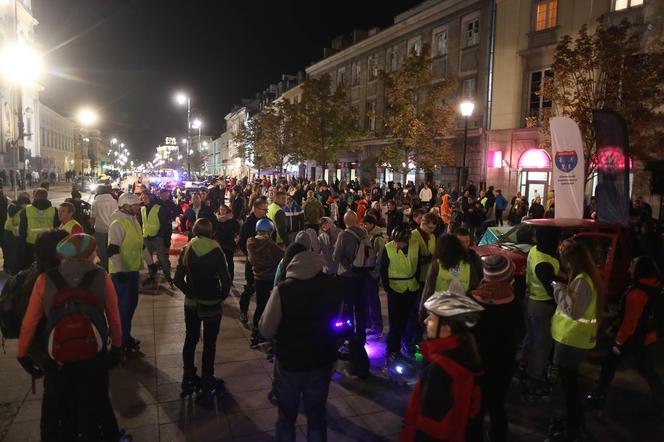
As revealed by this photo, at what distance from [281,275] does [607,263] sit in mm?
5212

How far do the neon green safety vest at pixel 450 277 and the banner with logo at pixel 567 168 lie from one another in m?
4.26

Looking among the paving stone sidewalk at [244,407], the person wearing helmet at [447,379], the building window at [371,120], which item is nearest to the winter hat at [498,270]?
the person wearing helmet at [447,379]

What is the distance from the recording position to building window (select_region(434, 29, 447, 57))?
1105 inches

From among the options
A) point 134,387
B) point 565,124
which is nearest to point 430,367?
point 134,387

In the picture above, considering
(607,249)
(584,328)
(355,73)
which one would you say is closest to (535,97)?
(607,249)

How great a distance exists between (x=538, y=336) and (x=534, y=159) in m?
19.4

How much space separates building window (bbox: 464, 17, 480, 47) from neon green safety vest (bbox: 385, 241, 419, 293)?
23.2m

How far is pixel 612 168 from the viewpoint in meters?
8.34

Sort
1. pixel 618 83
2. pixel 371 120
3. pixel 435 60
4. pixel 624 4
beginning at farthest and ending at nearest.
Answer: pixel 371 120
pixel 435 60
pixel 624 4
pixel 618 83

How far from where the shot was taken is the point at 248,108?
2798 inches

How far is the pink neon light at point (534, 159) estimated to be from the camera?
72.8 feet

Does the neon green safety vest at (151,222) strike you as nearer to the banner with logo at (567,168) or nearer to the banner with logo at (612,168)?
the banner with logo at (567,168)

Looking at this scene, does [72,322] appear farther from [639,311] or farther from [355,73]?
[355,73]

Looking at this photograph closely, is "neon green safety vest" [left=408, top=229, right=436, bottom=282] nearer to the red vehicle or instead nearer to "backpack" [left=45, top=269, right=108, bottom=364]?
the red vehicle
